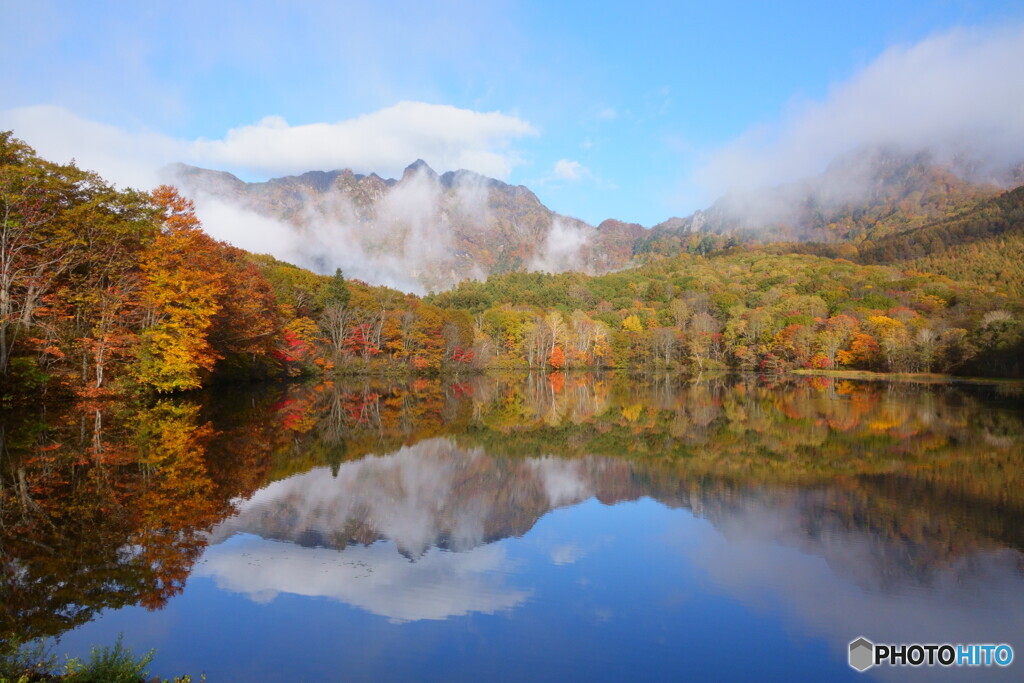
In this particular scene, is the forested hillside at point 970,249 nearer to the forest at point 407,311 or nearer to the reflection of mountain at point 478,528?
the forest at point 407,311

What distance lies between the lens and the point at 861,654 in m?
5.59

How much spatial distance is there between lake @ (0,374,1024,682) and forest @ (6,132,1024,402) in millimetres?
6763


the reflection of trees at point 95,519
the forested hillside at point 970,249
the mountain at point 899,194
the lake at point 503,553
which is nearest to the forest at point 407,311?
the forested hillside at point 970,249

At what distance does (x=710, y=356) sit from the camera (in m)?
82.6

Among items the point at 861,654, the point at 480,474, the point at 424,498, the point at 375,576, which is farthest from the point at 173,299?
the point at 861,654

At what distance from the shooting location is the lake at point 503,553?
216 inches

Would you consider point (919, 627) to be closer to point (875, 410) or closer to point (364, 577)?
point (364, 577)

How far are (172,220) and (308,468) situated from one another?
17444mm

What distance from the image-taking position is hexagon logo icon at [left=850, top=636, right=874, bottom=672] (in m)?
5.48

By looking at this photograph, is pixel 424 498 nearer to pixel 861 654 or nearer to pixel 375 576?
pixel 375 576

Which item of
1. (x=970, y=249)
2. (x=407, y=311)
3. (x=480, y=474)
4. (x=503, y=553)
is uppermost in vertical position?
(x=970, y=249)

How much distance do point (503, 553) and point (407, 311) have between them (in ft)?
180

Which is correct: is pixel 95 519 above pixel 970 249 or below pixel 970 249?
below

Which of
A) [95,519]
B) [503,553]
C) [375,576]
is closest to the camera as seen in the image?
[375,576]
